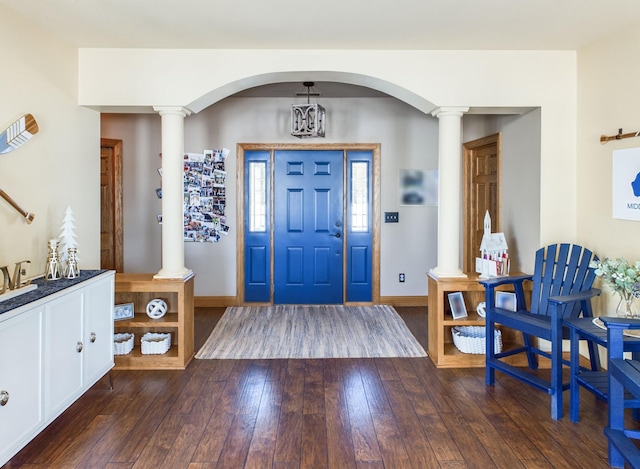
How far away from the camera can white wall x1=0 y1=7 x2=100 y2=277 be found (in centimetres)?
265

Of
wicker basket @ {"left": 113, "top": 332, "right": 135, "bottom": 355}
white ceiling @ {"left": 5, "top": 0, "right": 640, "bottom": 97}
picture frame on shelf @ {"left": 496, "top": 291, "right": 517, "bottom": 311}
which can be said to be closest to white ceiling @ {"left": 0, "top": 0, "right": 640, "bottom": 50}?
white ceiling @ {"left": 5, "top": 0, "right": 640, "bottom": 97}

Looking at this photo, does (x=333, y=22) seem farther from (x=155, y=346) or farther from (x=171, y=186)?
(x=155, y=346)

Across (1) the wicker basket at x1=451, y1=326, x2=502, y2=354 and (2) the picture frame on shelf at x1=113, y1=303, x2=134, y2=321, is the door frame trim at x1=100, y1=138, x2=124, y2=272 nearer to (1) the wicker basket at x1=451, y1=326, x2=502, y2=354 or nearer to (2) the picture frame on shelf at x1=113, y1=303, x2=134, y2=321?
(2) the picture frame on shelf at x1=113, y1=303, x2=134, y2=321

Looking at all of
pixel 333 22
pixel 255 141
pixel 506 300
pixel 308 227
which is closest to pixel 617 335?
pixel 506 300

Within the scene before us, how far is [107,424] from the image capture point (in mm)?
2508

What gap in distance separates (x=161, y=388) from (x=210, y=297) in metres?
2.30

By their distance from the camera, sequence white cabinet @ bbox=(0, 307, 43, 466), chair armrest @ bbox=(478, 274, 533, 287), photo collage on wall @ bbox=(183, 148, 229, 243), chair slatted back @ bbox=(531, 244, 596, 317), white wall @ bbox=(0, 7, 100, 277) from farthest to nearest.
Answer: photo collage on wall @ bbox=(183, 148, 229, 243)
chair armrest @ bbox=(478, 274, 533, 287)
chair slatted back @ bbox=(531, 244, 596, 317)
white wall @ bbox=(0, 7, 100, 277)
white cabinet @ bbox=(0, 307, 43, 466)

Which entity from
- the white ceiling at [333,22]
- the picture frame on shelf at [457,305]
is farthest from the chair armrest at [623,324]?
the white ceiling at [333,22]

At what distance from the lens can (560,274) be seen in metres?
3.02

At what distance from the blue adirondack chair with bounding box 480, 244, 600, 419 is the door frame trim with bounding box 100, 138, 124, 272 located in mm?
4000

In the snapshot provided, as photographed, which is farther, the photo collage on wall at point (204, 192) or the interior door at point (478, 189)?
the photo collage on wall at point (204, 192)

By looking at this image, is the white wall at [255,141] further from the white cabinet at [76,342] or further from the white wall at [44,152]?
Result: the white cabinet at [76,342]

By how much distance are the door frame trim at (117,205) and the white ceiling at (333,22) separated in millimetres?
2026

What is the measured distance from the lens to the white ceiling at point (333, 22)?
8.57 ft
